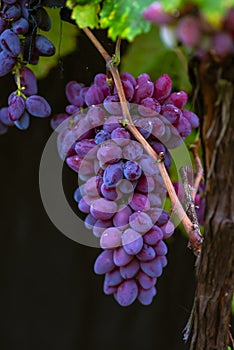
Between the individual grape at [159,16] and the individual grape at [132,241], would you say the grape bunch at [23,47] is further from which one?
the individual grape at [159,16]

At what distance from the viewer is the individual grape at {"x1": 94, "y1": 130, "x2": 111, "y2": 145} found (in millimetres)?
486

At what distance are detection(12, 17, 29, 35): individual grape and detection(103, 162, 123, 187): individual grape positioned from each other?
0.15 metres

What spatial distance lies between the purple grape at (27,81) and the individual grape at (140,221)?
18 cm

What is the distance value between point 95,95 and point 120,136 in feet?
0.22

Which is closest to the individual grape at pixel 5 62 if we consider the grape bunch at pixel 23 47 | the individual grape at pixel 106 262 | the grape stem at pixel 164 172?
the grape bunch at pixel 23 47

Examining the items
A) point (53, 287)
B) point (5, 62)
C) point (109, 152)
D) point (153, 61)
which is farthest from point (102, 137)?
point (53, 287)

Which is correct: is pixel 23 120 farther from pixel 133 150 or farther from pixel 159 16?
pixel 159 16

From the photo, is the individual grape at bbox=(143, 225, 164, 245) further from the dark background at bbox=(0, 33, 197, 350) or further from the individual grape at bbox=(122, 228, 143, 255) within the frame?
the dark background at bbox=(0, 33, 197, 350)

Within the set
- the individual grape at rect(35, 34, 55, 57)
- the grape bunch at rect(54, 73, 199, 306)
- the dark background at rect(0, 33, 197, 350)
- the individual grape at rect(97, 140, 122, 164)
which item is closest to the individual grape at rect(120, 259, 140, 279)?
the grape bunch at rect(54, 73, 199, 306)

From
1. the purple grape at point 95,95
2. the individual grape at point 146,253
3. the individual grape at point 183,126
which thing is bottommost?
the individual grape at point 146,253

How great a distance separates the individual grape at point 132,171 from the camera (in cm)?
47

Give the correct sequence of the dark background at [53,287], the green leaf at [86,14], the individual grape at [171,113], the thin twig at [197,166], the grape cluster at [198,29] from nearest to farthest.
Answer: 1. the grape cluster at [198,29]
2. the green leaf at [86,14]
3. the individual grape at [171,113]
4. the thin twig at [197,166]
5. the dark background at [53,287]

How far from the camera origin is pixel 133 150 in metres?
0.47

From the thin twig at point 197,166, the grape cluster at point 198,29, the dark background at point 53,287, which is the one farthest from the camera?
the dark background at point 53,287
